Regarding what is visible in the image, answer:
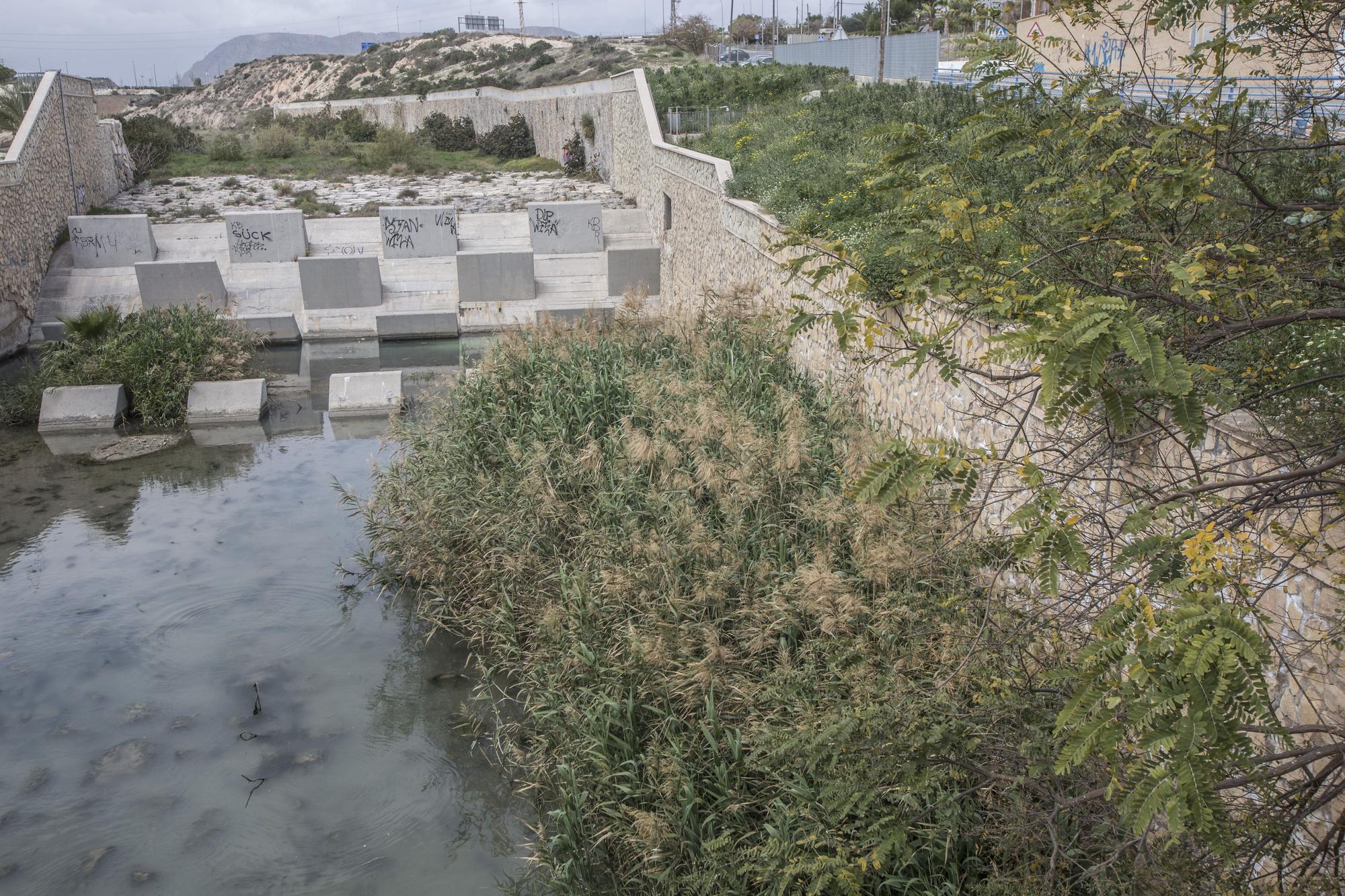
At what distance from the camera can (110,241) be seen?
19781 mm

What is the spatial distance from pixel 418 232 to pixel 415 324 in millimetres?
2948

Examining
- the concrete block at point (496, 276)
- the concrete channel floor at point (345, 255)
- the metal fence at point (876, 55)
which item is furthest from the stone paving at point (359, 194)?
the metal fence at point (876, 55)

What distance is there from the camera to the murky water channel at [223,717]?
571 centimetres

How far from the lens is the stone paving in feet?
79.0

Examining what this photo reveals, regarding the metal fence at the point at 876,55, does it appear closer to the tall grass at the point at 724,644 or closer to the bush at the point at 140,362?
the bush at the point at 140,362

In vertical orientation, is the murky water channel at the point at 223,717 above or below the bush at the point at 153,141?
below

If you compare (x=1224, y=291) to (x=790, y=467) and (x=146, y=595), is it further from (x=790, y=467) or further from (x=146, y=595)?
(x=146, y=595)

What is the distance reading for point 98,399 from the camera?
12.9 meters

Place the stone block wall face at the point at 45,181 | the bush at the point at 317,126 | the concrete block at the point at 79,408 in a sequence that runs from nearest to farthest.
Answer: the concrete block at the point at 79,408
the stone block wall face at the point at 45,181
the bush at the point at 317,126

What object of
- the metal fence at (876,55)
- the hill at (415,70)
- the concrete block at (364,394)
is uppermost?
the hill at (415,70)

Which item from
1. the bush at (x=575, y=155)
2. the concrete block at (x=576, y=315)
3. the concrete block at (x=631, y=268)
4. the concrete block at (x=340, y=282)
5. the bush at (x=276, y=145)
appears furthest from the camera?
the bush at (x=276, y=145)

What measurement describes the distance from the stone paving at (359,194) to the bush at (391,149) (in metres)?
1.82

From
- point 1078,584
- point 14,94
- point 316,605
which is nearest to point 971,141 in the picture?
point 1078,584

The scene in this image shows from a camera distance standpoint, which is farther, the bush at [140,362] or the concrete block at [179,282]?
the concrete block at [179,282]
